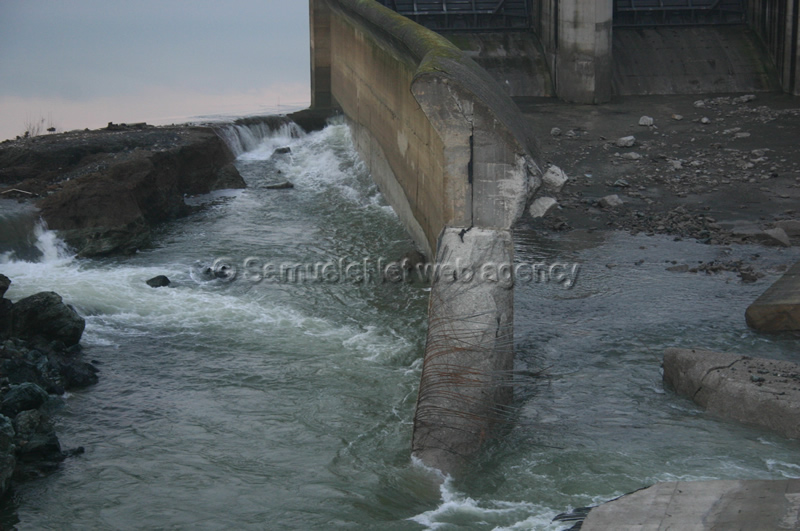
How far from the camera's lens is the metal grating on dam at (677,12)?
19531 millimetres

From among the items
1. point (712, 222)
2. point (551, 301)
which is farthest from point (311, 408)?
point (712, 222)

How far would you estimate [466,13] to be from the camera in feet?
64.4

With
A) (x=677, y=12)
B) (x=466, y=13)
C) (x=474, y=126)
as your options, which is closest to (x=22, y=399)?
(x=474, y=126)

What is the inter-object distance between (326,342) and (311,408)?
55.6 inches

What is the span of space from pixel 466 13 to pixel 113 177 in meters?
10.2

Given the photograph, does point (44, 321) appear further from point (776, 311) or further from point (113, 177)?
point (776, 311)

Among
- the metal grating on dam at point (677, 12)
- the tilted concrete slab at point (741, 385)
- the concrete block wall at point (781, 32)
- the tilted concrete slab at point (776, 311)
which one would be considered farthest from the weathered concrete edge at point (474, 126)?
the metal grating on dam at point (677, 12)

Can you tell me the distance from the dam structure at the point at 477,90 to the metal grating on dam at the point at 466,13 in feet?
0.11

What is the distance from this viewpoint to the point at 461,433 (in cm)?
604

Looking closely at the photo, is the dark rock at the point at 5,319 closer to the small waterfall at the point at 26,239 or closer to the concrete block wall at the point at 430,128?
the small waterfall at the point at 26,239

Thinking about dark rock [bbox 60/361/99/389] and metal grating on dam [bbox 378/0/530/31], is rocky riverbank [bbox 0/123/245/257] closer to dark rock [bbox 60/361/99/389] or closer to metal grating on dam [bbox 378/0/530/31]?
dark rock [bbox 60/361/99/389]

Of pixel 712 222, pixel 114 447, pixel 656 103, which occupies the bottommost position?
pixel 114 447

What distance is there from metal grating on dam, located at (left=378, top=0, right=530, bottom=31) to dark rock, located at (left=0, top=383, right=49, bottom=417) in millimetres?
14619

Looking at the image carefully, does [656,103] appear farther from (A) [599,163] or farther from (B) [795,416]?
(B) [795,416]
